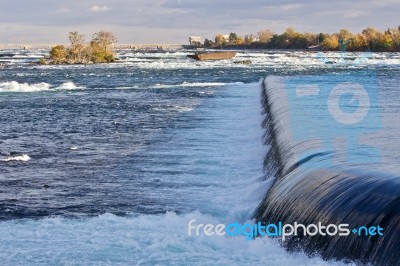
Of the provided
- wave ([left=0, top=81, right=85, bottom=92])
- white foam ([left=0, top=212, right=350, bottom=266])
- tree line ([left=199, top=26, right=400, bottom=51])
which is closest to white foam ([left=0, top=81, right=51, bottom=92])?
wave ([left=0, top=81, right=85, bottom=92])

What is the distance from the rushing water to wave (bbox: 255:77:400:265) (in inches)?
11.1

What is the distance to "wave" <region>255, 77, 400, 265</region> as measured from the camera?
8.47 m

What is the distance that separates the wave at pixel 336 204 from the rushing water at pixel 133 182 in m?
0.28

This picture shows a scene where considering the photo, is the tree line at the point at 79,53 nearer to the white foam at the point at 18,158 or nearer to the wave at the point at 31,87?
the wave at the point at 31,87

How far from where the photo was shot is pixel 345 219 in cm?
921

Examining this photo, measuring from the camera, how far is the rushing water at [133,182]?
10.4 m

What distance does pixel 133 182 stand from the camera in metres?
15.6

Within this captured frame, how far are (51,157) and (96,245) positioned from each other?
870 centimetres

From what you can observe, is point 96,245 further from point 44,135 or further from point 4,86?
point 4,86

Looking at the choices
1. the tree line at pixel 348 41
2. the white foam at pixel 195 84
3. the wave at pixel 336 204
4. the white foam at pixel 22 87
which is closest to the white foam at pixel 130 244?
the wave at pixel 336 204

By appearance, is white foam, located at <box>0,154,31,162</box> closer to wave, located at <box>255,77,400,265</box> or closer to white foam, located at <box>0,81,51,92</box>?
wave, located at <box>255,77,400,265</box>

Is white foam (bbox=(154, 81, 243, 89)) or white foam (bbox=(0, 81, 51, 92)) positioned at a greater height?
white foam (bbox=(0, 81, 51, 92))

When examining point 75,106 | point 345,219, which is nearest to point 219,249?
point 345,219

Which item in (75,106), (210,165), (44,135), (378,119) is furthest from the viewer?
(75,106)
